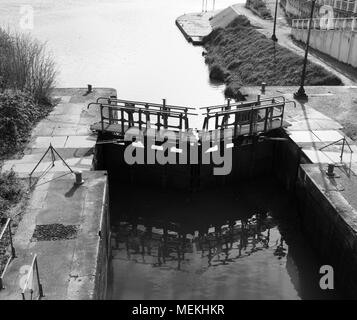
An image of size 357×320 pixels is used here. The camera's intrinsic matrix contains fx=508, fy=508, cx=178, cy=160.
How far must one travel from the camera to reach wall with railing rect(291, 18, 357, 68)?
30195mm

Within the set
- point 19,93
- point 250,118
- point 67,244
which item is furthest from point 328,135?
point 19,93

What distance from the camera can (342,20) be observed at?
36.4 meters

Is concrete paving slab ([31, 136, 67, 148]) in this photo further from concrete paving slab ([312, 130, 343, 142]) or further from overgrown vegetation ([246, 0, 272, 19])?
overgrown vegetation ([246, 0, 272, 19])

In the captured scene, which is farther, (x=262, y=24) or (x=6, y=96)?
(x=262, y=24)

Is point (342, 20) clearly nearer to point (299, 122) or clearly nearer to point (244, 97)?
point (244, 97)

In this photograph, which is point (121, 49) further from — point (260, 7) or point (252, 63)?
point (260, 7)

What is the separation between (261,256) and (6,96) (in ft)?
36.7

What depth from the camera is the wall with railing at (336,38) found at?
30195 mm

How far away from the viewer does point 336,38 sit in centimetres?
3203

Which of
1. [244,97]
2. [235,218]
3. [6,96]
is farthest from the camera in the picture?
[244,97]

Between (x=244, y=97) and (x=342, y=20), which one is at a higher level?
(x=342, y=20)

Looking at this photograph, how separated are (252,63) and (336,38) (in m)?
5.64
